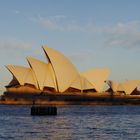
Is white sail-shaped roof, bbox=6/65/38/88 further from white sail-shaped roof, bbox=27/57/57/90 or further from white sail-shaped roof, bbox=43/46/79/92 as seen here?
white sail-shaped roof, bbox=43/46/79/92

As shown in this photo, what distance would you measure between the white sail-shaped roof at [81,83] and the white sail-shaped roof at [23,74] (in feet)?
29.6

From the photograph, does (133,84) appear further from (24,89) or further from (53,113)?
(53,113)

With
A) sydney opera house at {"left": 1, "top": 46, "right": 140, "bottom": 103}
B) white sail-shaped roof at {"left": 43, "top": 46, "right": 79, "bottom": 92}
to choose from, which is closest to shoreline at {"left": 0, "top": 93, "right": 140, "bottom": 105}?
sydney opera house at {"left": 1, "top": 46, "right": 140, "bottom": 103}

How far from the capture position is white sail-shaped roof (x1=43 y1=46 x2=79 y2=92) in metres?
97.8

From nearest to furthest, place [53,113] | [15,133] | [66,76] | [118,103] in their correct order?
[15,133], [53,113], [66,76], [118,103]

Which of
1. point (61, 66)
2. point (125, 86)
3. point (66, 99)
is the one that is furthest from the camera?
point (125, 86)

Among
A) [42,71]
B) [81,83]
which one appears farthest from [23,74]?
[81,83]

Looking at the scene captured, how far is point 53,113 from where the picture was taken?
216ft

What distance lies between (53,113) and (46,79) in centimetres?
3951

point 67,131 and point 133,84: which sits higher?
point 133,84

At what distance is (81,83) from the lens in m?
114

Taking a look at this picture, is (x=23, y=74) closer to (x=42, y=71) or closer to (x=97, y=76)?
(x=42, y=71)

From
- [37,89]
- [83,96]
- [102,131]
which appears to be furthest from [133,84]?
[102,131]

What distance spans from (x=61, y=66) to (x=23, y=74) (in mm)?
10953
